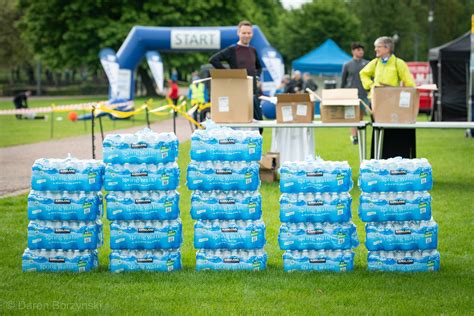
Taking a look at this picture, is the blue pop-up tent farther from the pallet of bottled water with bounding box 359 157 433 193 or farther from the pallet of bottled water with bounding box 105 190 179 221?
the pallet of bottled water with bounding box 105 190 179 221

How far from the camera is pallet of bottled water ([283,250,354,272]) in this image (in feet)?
25.7

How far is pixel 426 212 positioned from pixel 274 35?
76.9 metres

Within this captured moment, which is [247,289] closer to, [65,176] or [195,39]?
[65,176]

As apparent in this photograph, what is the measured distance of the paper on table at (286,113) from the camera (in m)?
12.4

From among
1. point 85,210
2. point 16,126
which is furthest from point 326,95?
point 16,126

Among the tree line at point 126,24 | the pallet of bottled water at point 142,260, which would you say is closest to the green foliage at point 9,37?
the tree line at point 126,24

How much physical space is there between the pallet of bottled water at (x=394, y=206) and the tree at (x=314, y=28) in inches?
2924

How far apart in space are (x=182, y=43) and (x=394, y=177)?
27500 millimetres

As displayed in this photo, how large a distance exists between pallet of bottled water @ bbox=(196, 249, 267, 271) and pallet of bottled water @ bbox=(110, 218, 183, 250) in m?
0.27

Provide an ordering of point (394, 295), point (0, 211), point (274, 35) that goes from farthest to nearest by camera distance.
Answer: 1. point (274, 35)
2. point (0, 211)
3. point (394, 295)

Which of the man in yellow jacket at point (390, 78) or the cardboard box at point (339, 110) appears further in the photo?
the man in yellow jacket at point (390, 78)

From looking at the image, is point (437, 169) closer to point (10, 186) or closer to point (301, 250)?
point (10, 186)

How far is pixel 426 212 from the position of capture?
25.9 feet

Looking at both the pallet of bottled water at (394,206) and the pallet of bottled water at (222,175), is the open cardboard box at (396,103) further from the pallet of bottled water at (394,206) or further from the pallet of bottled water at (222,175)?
the pallet of bottled water at (222,175)
